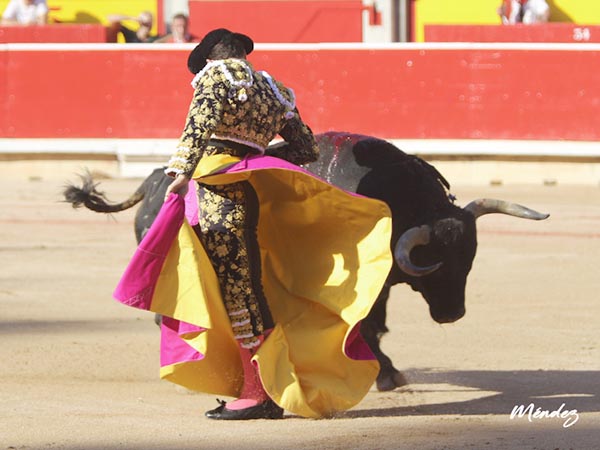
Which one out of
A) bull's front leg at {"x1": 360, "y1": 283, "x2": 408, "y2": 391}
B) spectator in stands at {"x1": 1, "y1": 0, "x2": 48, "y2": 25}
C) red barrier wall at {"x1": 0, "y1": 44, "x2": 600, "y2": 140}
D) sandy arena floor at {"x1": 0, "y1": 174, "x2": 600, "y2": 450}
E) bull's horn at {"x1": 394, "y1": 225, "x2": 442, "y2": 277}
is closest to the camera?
sandy arena floor at {"x1": 0, "y1": 174, "x2": 600, "y2": 450}

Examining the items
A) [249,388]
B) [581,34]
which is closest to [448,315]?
[249,388]

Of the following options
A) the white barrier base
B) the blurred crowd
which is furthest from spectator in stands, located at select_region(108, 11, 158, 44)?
the white barrier base

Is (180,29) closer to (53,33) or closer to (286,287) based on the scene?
(53,33)

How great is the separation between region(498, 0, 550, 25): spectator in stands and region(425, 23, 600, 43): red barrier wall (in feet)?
3.05

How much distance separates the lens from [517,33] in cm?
1023

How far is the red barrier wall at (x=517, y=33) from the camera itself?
1024 centimetres

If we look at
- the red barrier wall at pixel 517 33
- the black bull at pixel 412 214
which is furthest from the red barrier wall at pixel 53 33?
the black bull at pixel 412 214

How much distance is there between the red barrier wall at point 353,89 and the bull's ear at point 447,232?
20.4ft

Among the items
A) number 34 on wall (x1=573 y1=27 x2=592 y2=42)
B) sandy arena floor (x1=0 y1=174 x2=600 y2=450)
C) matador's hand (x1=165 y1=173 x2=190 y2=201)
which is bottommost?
sandy arena floor (x1=0 y1=174 x2=600 y2=450)

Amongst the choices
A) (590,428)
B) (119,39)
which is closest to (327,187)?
(590,428)

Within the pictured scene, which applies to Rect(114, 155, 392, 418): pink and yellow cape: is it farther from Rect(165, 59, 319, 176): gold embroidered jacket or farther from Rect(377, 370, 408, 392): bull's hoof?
Rect(377, 370, 408, 392): bull's hoof

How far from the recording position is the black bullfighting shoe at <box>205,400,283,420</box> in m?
3.67

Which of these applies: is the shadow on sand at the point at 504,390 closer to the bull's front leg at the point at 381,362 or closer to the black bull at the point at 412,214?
the bull's front leg at the point at 381,362

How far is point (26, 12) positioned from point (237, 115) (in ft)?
27.7
